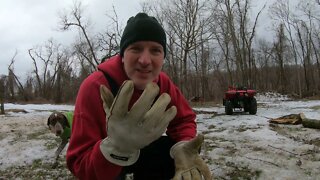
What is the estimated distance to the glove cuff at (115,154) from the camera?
151 cm

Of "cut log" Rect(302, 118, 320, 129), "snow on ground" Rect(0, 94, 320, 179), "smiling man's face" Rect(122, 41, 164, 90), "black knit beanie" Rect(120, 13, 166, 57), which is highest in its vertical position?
"black knit beanie" Rect(120, 13, 166, 57)

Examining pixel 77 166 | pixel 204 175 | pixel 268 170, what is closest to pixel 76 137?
pixel 77 166

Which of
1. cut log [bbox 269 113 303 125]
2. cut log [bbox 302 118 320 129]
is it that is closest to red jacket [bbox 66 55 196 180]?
cut log [bbox 302 118 320 129]

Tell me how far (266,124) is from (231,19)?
2009 centimetres

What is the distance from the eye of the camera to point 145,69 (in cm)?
196

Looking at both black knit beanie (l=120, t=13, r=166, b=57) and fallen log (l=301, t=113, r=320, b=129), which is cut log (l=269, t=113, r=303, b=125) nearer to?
fallen log (l=301, t=113, r=320, b=129)

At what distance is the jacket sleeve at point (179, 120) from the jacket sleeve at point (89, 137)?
1.84 feet

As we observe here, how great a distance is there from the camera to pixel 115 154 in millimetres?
1519

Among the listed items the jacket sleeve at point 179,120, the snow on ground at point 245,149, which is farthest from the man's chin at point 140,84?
the snow on ground at point 245,149

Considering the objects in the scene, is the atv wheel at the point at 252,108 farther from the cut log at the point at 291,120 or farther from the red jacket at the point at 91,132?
the red jacket at the point at 91,132

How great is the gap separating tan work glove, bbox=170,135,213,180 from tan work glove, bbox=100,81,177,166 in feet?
1.18

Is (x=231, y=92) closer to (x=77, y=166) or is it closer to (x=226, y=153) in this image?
(x=226, y=153)


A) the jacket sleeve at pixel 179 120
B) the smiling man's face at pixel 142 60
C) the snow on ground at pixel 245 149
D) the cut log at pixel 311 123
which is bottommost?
the snow on ground at pixel 245 149

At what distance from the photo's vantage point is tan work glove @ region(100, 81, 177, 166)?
4.50 feet
